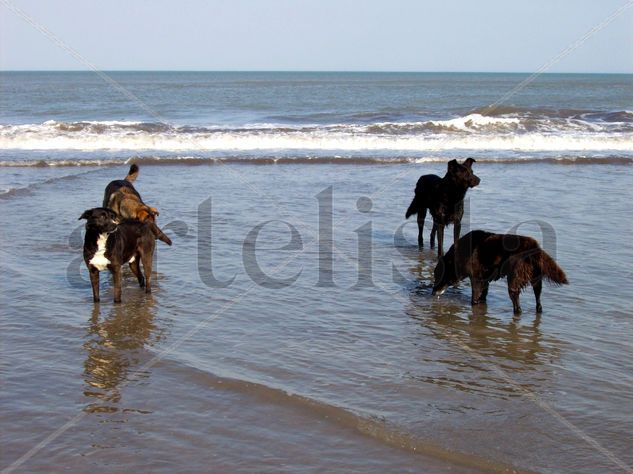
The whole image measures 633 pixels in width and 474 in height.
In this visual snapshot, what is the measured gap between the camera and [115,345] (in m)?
6.48

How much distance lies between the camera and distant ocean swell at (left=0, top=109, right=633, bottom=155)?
76.9 ft

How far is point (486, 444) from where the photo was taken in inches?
187

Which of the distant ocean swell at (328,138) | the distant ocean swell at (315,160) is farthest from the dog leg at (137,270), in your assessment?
the distant ocean swell at (328,138)

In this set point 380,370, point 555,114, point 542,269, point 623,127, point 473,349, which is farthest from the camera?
point 555,114

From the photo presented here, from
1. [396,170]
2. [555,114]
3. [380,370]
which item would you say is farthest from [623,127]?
[380,370]

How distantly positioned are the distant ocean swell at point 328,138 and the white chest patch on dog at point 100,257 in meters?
14.5

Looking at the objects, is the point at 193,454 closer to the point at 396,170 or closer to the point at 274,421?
the point at 274,421

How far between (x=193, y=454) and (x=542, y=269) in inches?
164

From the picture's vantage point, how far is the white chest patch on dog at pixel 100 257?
7523mm

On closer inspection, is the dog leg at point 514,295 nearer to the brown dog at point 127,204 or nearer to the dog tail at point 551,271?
the dog tail at point 551,271

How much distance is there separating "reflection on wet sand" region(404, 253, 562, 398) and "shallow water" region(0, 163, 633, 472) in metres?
0.02

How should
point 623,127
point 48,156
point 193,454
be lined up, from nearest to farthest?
point 193,454 → point 48,156 → point 623,127

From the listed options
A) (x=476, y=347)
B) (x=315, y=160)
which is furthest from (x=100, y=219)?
(x=315, y=160)

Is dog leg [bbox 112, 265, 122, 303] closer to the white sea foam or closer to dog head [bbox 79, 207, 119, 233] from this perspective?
dog head [bbox 79, 207, 119, 233]
